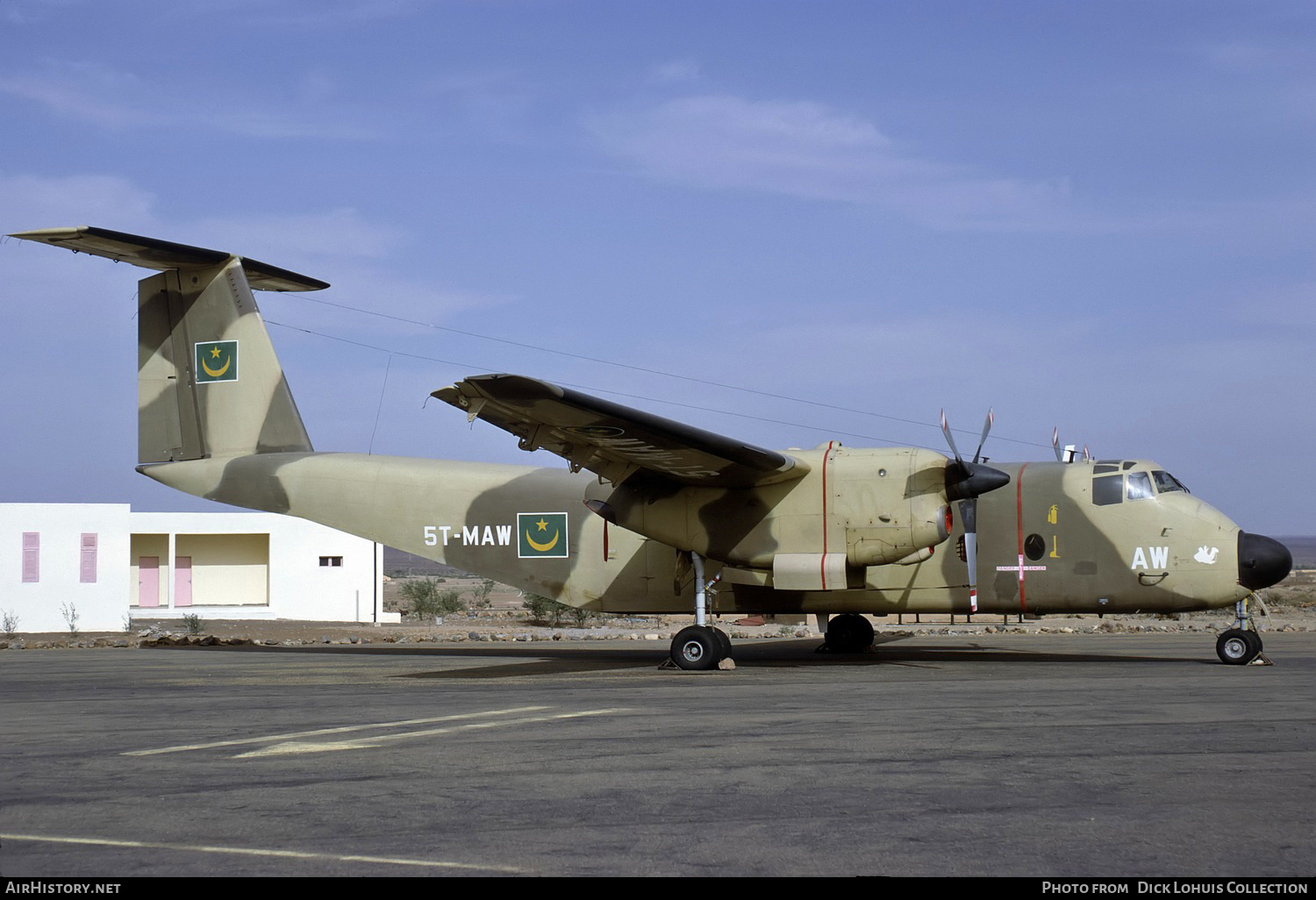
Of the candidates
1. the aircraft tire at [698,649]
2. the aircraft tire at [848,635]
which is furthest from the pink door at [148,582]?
the aircraft tire at [698,649]

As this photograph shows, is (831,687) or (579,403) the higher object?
(579,403)

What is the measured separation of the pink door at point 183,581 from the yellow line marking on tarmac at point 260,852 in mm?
38060

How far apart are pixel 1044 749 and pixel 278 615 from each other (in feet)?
113

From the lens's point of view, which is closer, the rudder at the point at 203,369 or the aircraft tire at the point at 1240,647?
the aircraft tire at the point at 1240,647

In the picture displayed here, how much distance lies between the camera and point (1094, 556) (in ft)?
55.4

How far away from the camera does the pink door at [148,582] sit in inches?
1597

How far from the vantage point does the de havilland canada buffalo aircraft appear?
1577 cm

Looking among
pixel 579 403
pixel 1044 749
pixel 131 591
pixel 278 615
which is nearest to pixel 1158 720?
pixel 1044 749

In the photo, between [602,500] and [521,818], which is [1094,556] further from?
[521,818]

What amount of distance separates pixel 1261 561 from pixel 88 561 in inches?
1090

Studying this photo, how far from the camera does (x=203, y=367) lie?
20.5 m

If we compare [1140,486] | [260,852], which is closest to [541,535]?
[1140,486]

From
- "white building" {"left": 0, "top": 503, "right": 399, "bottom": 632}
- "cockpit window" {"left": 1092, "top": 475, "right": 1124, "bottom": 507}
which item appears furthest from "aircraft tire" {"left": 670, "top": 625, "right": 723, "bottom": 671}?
"white building" {"left": 0, "top": 503, "right": 399, "bottom": 632}

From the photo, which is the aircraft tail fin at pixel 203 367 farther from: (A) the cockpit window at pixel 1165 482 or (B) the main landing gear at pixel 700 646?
(A) the cockpit window at pixel 1165 482
